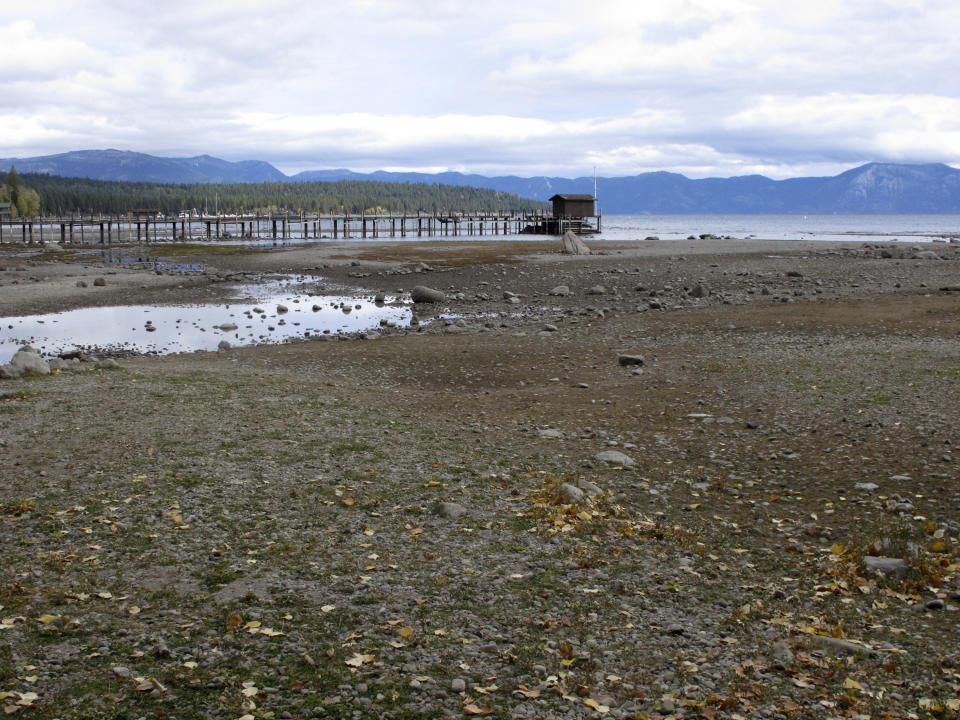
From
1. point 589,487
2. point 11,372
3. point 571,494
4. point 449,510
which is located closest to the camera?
point 449,510

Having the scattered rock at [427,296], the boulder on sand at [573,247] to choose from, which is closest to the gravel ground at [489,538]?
the scattered rock at [427,296]

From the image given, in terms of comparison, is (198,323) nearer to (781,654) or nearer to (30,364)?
(30,364)

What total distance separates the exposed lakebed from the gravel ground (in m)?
5.59

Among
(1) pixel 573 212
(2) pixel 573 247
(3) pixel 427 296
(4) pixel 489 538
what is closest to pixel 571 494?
(4) pixel 489 538

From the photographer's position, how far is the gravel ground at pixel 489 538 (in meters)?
5.25

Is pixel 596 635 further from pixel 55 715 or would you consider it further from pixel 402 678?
pixel 55 715

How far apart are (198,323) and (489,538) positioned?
20.1m

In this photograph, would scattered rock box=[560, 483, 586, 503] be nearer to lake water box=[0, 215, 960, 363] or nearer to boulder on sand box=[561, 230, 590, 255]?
lake water box=[0, 215, 960, 363]

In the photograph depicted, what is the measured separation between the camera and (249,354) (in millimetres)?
18719

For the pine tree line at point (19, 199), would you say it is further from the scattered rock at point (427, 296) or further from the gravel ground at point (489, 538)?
the gravel ground at point (489, 538)

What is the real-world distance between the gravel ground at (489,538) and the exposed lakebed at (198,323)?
220 inches

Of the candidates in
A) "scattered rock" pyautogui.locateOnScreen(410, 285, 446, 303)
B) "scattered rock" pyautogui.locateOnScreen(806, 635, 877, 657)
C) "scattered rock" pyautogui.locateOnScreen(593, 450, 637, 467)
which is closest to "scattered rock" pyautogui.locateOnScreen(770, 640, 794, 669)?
"scattered rock" pyautogui.locateOnScreen(806, 635, 877, 657)

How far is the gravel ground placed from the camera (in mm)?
5246

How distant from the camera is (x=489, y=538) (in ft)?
25.2
